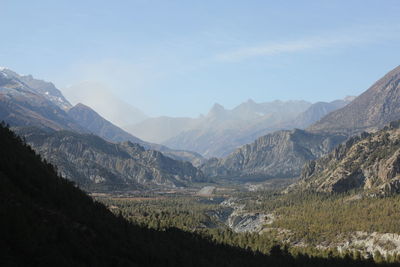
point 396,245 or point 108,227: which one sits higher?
point 108,227

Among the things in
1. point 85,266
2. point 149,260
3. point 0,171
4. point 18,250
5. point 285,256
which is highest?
point 0,171

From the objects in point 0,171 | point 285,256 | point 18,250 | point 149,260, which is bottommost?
point 285,256

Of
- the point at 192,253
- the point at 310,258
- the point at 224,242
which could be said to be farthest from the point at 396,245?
the point at 192,253

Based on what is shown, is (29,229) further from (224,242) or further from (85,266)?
(224,242)

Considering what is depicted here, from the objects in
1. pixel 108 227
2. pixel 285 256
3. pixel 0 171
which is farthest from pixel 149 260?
pixel 285 256

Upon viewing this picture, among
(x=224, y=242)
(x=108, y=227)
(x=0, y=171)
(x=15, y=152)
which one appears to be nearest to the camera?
(x=0, y=171)

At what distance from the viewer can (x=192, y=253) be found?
154m

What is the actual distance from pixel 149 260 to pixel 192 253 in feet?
142

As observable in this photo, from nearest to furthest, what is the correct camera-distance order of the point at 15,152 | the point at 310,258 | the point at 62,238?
the point at 62,238
the point at 15,152
the point at 310,258

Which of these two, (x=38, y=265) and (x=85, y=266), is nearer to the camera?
(x=38, y=265)

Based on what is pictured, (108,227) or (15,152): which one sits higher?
(15,152)

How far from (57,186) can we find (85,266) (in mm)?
55837

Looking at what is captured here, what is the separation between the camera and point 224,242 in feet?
643

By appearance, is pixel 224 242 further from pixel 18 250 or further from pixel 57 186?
pixel 18 250
